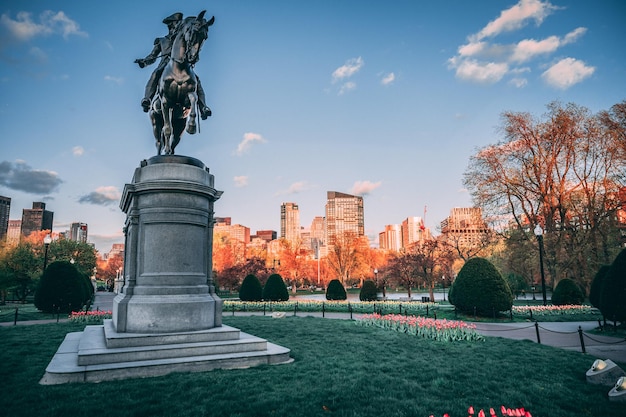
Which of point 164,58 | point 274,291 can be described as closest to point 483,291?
point 274,291

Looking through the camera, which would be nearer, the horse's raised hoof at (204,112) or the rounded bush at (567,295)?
the horse's raised hoof at (204,112)

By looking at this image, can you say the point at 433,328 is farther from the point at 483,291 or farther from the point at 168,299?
the point at 168,299

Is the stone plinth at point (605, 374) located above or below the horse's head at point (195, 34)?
below

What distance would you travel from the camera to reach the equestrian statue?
1020cm

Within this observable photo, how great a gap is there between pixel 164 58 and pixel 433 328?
12317mm

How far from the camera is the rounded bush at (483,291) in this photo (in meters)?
21.3

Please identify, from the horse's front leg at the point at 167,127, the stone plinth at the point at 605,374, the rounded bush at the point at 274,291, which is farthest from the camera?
the rounded bush at the point at 274,291

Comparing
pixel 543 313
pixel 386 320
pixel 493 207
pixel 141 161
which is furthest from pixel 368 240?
pixel 141 161

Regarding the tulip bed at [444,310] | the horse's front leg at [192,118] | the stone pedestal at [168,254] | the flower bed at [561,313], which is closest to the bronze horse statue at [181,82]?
the horse's front leg at [192,118]

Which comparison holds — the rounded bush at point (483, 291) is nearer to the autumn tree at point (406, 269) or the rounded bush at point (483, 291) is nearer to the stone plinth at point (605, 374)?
the stone plinth at point (605, 374)

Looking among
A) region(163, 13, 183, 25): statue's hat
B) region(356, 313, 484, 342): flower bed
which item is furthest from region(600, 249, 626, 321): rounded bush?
region(163, 13, 183, 25): statue's hat

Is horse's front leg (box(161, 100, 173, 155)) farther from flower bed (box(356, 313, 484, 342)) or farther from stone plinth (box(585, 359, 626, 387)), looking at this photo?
stone plinth (box(585, 359, 626, 387))

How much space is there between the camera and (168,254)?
951 cm

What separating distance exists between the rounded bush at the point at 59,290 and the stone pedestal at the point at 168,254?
15.2 metres
